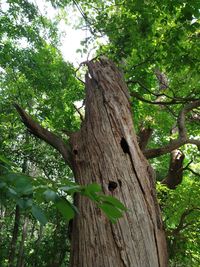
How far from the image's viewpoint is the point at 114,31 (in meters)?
5.73

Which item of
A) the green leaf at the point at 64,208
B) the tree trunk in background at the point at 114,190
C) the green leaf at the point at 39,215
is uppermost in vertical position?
the tree trunk in background at the point at 114,190

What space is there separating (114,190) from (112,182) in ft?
0.28

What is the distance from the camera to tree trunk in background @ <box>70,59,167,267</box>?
254 centimetres

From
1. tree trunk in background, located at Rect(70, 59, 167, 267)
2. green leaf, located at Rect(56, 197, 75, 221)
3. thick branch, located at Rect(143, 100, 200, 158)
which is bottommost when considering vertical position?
green leaf, located at Rect(56, 197, 75, 221)

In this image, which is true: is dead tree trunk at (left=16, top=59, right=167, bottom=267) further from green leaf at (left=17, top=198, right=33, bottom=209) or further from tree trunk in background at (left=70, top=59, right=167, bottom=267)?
green leaf at (left=17, top=198, right=33, bottom=209)

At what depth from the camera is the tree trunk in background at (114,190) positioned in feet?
8.34

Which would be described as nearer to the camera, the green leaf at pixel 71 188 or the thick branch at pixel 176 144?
the green leaf at pixel 71 188

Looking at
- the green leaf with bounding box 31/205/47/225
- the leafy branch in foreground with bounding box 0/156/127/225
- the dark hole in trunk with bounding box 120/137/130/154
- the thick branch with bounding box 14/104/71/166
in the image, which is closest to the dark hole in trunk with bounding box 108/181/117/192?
the dark hole in trunk with bounding box 120/137/130/154

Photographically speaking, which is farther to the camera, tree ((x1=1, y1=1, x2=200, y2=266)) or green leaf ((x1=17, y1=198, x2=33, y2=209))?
tree ((x1=1, y1=1, x2=200, y2=266))

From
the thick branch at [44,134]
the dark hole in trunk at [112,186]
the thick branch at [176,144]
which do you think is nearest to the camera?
the dark hole in trunk at [112,186]

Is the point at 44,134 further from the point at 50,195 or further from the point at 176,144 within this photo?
the point at 50,195

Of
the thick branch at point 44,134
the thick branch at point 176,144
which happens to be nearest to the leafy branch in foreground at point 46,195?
the thick branch at point 44,134

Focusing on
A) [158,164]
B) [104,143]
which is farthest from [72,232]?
[158,164]

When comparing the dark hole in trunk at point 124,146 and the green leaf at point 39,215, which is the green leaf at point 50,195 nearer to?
the green leaf at point 39,215
